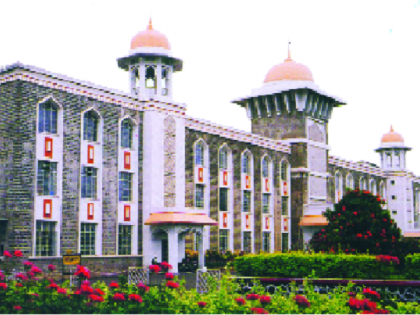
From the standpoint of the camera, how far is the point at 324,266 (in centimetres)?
1972

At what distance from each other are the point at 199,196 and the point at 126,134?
24.2ft

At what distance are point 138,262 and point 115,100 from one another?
337 inches

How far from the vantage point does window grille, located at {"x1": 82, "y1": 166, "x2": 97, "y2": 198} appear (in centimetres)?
2882

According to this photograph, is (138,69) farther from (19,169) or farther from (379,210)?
(379,210)

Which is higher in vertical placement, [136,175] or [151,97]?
[151,97]

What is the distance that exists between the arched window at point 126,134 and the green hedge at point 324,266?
43.8 ft

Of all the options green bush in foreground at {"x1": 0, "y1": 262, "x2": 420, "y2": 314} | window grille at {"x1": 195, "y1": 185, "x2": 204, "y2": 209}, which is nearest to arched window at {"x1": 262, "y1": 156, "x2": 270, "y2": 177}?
window grille at {"x1": 195, "y1": 185, "x2": 204, "y2": 209}

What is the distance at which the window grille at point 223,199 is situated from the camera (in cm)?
3872

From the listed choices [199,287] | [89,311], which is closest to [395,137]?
[199,287]

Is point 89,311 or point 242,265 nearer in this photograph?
point 89,311

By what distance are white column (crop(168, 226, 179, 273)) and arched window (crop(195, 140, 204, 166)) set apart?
7242mm

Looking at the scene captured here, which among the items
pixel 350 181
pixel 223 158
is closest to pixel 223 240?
pixel 223 158

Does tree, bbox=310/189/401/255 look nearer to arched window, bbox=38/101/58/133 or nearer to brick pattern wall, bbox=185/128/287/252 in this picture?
brick pattern wall, bbox=185/128/287/252

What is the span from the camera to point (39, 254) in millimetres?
25938
